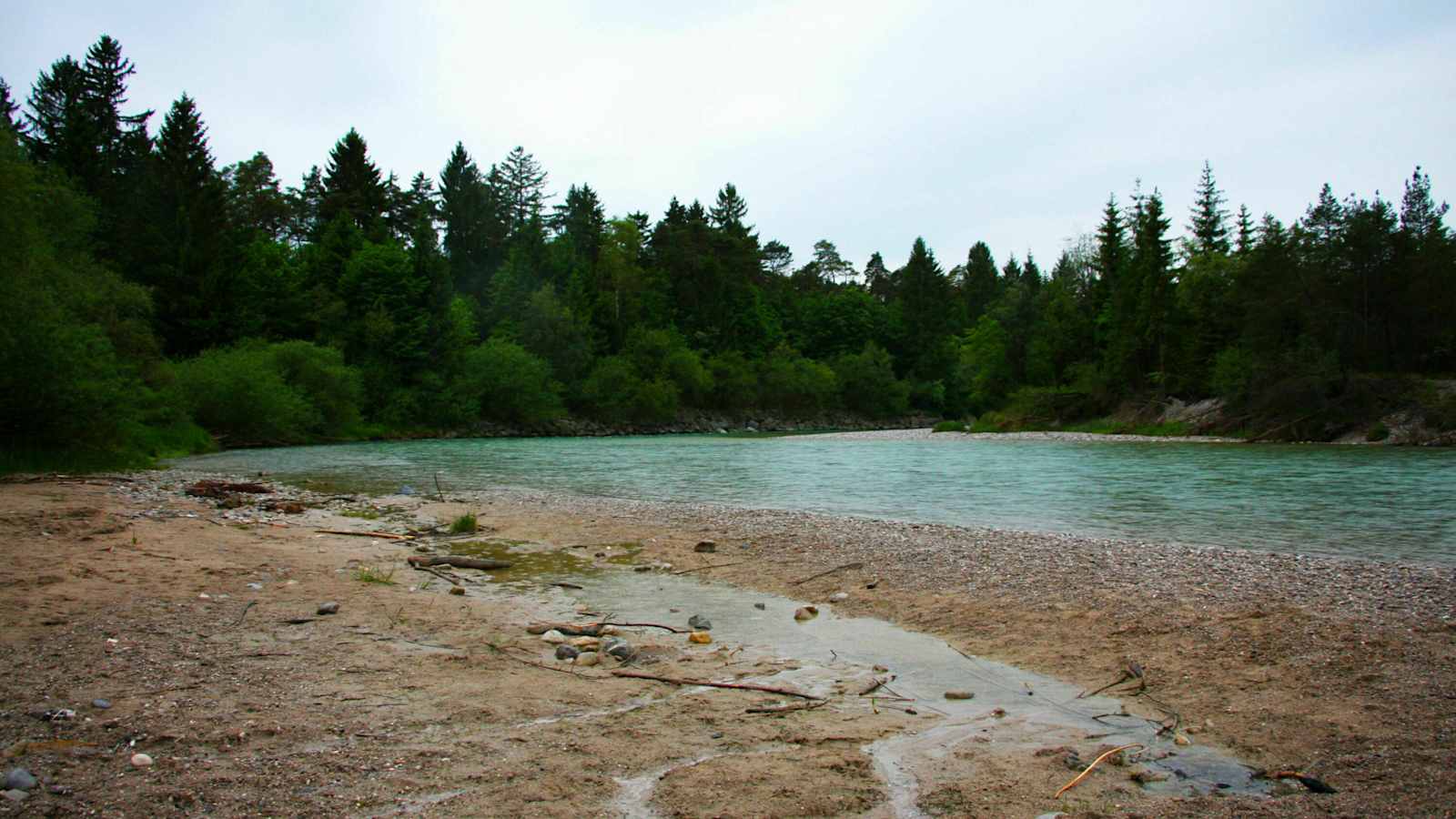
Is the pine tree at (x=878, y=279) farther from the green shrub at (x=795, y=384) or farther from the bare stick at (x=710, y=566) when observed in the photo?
the bare stick at (x=710, y=566)

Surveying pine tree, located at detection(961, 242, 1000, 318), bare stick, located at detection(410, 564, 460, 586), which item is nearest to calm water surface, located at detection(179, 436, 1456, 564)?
bare stick, located at detection(410, 564, 460, 586)

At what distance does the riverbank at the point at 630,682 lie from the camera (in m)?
4.33

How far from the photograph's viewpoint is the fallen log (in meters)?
11.1

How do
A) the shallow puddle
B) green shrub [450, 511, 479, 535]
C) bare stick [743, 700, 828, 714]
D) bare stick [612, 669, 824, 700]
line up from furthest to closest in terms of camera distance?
green shrub [450, 511, 479, 535], bare stick [612, 669, 824, 700], bare stick [743, 700, 828, 714], the shallow puddle

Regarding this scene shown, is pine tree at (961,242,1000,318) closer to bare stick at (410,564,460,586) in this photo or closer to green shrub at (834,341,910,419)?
green shrub at (834,341,910,419)

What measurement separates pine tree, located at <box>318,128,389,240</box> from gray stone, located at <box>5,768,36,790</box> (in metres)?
87.7

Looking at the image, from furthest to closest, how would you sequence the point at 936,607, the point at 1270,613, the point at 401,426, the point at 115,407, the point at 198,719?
the point at 401,426
the point at 115,407
the point at 936,607
the point at 1270,613
the point at 198,719

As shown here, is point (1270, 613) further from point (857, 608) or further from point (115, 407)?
point (115, 407)

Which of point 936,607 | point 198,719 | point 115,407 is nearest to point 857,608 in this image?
point 936,607

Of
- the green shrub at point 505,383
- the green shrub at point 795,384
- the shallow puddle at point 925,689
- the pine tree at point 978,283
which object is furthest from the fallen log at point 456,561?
the pine tree at point 978,283

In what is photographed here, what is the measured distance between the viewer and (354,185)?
84625 mm

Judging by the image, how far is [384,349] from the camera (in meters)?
68.6

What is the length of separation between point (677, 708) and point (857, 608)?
12.8 ft

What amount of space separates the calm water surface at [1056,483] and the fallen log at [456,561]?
8.69m
